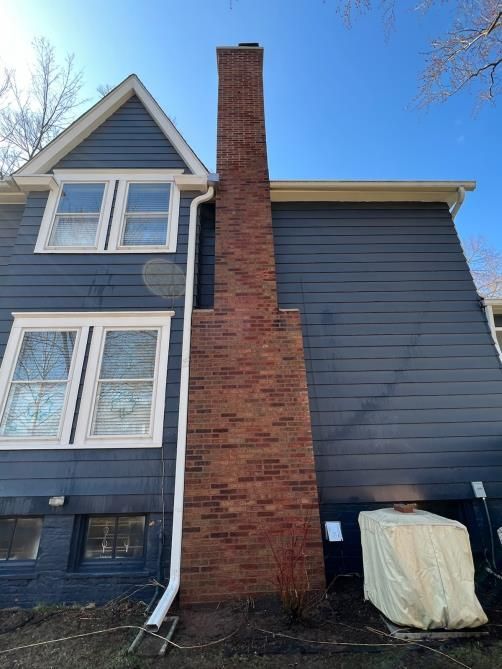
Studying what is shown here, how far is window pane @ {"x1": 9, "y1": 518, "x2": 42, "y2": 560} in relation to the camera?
409 centimetres

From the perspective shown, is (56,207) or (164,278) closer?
(164,278)

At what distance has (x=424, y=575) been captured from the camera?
3.08 m

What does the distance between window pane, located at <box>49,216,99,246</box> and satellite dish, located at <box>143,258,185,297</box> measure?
1088mm

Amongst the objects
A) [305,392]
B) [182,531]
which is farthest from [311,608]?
[305,392]

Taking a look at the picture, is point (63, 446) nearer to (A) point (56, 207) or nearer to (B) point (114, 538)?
(B) point (114, 538)

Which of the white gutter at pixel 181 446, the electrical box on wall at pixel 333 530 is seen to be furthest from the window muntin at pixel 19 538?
the electrical box on wall at pixel 333 530

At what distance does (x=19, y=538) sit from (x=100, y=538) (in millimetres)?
930

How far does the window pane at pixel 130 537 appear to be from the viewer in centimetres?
415

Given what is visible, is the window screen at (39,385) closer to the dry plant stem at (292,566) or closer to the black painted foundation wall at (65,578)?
the black painted foundation wall at (65,578)

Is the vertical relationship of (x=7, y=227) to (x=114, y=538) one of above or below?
above

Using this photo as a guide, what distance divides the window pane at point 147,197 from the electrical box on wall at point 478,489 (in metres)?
6.11

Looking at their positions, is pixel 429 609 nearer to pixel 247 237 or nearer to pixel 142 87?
pixel 247 237

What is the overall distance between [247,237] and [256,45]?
15.5 feet

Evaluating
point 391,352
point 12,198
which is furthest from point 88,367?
point 391,352
